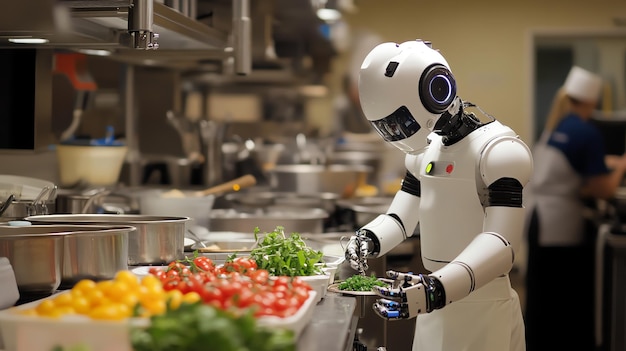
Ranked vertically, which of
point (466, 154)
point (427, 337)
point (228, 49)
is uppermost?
point (228, 49)

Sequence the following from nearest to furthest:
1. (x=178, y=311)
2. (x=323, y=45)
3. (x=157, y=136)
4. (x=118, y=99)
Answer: (x=178, y=311)
(x=118, y=99)
(x=157, y=136)
(x=323, y=45)

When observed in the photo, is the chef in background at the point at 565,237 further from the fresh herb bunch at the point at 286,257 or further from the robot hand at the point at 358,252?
the fresh herb bunch at the point at 286,257

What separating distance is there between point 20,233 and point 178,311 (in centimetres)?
97

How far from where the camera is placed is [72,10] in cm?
261

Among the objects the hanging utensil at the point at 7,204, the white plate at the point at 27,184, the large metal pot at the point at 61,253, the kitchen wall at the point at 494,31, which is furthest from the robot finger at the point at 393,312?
the kitchen wall at the point at 494,31

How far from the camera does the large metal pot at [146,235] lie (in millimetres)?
2715

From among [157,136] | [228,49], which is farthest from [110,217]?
[157,136]

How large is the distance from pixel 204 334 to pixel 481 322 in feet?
4.64

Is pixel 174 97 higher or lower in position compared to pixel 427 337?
higher

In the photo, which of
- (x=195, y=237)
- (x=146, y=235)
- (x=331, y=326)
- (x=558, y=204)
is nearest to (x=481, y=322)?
(x=331, y=326)

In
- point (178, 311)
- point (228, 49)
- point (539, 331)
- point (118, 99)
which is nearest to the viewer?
point (178, 311)

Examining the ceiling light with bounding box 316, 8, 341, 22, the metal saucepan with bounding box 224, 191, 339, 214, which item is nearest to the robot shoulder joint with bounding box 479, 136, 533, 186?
the metal saucepan with bounding box 224, 191, 339, 214

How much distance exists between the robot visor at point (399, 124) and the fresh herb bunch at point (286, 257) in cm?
41

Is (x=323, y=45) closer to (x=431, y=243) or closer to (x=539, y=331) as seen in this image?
(x=539, y=331)
